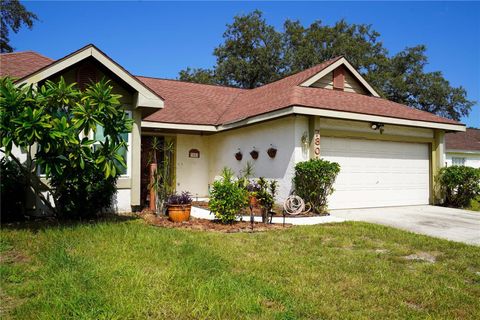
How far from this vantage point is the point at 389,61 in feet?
107

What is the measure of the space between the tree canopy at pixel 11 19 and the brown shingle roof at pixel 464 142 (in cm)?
3042

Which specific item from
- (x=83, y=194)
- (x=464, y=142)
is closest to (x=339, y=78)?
(x=83, y=194)

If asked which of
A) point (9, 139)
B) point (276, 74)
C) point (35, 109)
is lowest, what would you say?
point (9, 139)

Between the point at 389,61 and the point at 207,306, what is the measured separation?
34639mm

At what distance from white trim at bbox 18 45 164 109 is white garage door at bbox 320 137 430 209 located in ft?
16.9

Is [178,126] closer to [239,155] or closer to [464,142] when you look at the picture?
[239,155]

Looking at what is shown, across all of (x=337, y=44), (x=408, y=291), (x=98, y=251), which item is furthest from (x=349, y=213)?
(x=337, y=44)

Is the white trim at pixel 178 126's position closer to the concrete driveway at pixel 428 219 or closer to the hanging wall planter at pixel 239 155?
the hanging wall planter at pixel 239 155

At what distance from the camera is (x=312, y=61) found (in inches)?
1207

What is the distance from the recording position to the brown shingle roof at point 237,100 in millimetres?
10047

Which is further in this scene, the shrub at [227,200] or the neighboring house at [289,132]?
the neighboring house at [289,132]

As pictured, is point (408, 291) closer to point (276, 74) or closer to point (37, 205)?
point (37, 205)

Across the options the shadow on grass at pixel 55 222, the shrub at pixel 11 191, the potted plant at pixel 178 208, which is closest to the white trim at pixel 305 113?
the potted plant at pixel 178 208

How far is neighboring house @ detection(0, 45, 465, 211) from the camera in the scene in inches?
345
